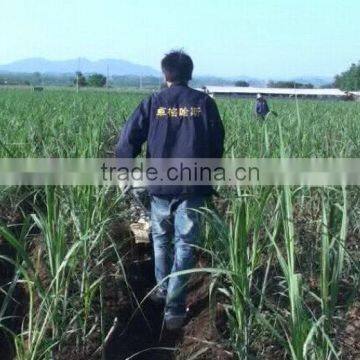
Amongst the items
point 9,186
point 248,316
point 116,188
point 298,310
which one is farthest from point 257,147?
point 298,310

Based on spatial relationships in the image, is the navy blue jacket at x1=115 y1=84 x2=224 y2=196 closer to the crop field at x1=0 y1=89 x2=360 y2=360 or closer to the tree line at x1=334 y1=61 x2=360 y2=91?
the crop field at x1=0 y1=89 x2=360 y2=360

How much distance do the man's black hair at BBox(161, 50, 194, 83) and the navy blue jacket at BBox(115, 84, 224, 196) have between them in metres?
0.04

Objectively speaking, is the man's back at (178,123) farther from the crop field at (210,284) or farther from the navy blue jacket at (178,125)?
the crop field at (210,284)

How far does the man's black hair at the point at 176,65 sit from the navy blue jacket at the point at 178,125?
4cm

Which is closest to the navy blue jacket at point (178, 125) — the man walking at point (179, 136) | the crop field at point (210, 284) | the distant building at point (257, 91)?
the man walking at point (179, 136)

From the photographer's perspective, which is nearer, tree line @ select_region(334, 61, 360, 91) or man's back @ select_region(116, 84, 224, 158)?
man's back @ select_region(116, 84, 224, 158)

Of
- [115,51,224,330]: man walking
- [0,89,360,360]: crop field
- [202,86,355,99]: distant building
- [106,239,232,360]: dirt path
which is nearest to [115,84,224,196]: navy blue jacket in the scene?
[115,51,224,330]: man walking

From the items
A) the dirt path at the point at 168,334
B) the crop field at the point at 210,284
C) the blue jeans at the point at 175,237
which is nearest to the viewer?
the crop field at the point at 210,284

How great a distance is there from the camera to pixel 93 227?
265 cm

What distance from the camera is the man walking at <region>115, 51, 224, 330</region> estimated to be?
2916mm

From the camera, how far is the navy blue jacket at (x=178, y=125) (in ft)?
9.58

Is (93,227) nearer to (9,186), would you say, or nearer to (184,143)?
(184,143)

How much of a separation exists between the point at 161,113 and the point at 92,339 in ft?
3.55

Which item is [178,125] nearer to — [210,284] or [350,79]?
[210,284]
